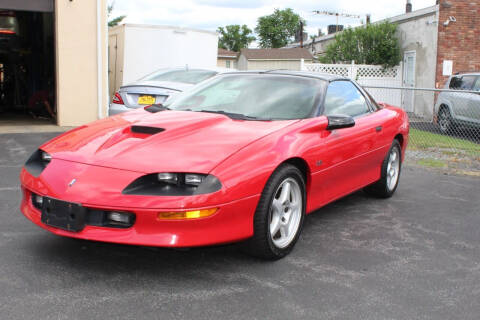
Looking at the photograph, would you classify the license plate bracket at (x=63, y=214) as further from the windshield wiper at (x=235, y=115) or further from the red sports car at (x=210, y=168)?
the windshield wiper at (x=235, y=115)

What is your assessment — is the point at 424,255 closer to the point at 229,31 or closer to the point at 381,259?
the point at 381,259

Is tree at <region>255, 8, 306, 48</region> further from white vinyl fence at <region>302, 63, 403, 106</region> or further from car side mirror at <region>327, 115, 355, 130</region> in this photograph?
car side mirror at <region>327, 115, 355, 130</region>

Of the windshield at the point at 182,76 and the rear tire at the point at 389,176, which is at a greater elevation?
the windshield at the point at 182,76

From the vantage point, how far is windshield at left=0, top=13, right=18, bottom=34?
1547 centimetres

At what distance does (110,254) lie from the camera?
12.5 ft

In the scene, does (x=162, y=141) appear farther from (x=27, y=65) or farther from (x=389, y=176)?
(x=27, y=65)

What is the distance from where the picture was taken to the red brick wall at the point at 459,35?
17172mm

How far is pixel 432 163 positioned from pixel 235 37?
3403 inches

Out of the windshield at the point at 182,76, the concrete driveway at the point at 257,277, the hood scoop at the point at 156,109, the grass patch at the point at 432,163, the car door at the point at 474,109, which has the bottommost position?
the concrete driveway at the point at 257,277

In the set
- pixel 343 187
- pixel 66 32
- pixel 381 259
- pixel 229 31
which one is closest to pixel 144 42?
pixel 66 32

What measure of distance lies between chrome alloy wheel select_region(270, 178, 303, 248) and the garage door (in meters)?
9.24

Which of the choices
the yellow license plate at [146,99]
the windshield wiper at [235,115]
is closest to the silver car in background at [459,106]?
the yellow license plate at [146,99]

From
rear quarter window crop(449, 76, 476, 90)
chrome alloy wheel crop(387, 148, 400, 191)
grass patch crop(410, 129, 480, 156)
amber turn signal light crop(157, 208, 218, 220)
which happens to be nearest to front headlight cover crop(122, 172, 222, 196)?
amber turn signal light crop(157, 208, 218, 220)

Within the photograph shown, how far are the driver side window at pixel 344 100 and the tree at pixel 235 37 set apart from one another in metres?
87.9
